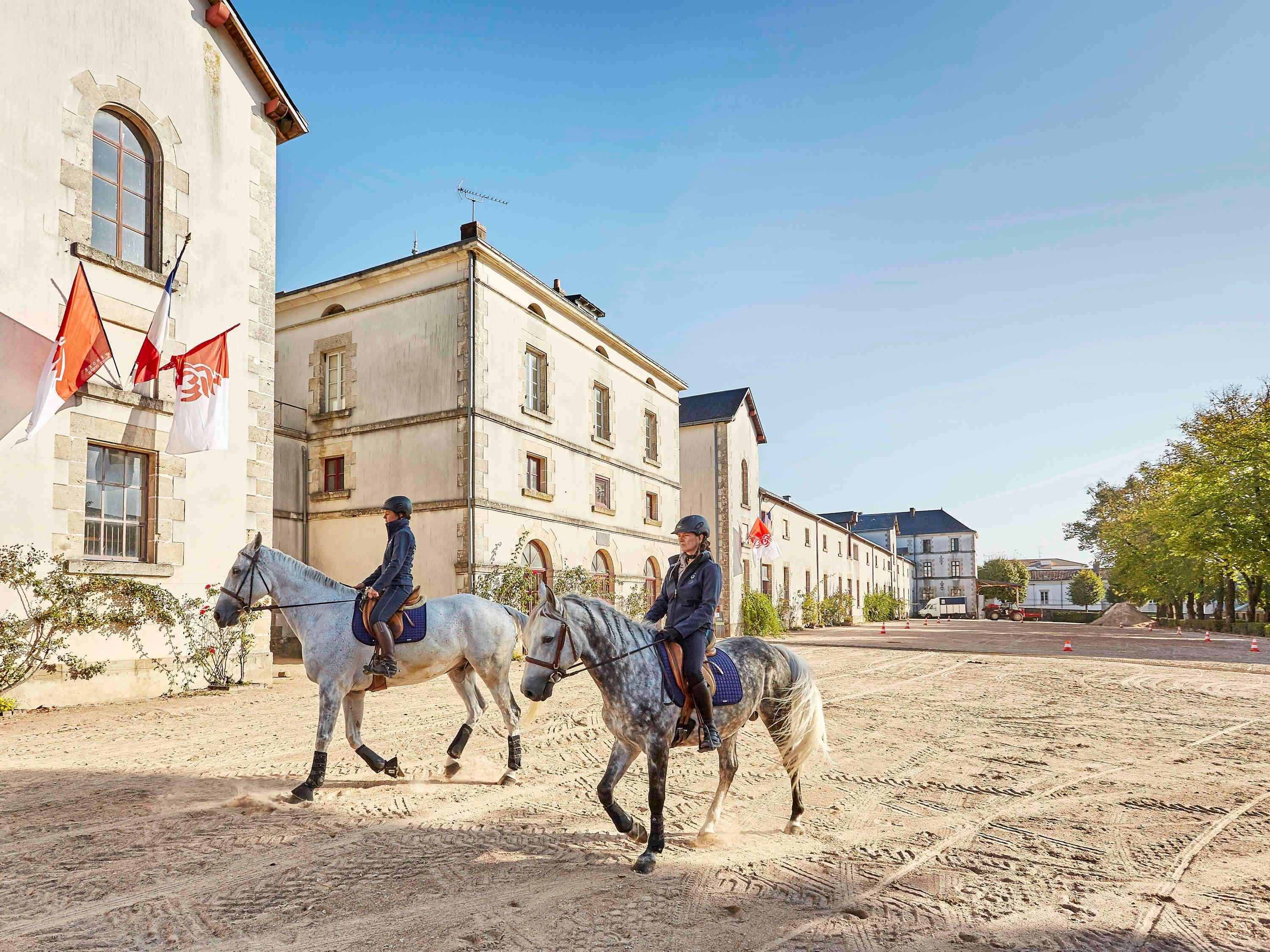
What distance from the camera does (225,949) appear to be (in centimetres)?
358

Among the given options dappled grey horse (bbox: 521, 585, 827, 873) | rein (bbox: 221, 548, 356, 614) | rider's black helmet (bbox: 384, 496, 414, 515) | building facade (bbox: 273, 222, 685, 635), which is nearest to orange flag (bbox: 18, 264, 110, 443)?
rein (bbox: 221, 548, 356, 614)

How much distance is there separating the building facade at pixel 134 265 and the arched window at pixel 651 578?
→ 43.8 ft

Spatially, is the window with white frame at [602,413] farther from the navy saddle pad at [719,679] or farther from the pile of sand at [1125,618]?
the pile of sand at [1125,618]

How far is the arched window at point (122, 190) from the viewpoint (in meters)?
11.3

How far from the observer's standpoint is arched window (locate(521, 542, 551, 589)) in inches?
745

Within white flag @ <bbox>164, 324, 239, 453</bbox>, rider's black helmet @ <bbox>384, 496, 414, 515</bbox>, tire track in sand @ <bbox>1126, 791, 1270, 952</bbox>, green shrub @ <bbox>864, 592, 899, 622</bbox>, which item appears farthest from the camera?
green shrub @ <bbox>864, 592, 899, 622</bbox>

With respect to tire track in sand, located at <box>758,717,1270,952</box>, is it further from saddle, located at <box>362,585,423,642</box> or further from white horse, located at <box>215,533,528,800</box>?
saddle, located at <box>362,585,423,642</box>

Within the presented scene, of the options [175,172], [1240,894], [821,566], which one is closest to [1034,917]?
[1240,894]

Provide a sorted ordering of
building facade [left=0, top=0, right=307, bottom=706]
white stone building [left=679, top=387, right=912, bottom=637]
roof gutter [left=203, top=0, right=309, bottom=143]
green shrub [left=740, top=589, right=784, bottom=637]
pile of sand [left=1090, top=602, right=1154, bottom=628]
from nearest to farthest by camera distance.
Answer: building facade [left=0, top=0, right=307, bottom=706]
roof gutter [left=203, top=0, right=309, bottom=143]
green shrub [left=740, top=589, right=784, bottom=637]
white stone building [left=679, top=387, right=912, bottom=637]
pile of sand [left=1090, top=602, right=1154, bottom=628]

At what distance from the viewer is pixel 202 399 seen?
1140 centimetres

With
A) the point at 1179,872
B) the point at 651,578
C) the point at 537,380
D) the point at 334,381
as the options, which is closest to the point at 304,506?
the point at 334,381

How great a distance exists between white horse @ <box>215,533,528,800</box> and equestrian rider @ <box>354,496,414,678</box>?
0.62 ft

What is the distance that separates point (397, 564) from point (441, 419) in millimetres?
11761

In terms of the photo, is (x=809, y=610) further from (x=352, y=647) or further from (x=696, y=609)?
(x=696, y=609)
